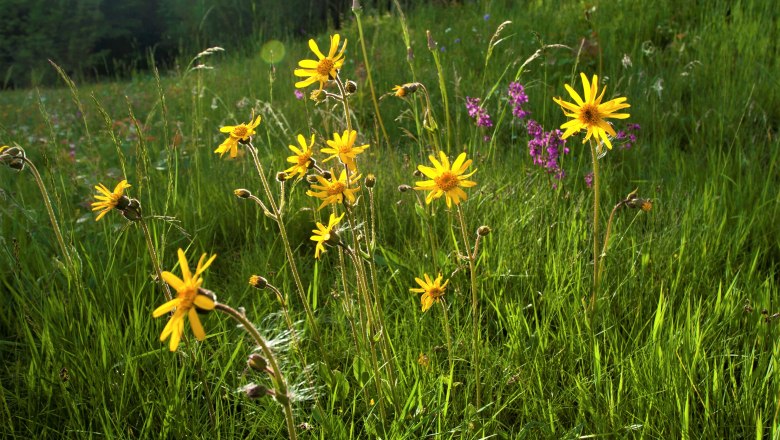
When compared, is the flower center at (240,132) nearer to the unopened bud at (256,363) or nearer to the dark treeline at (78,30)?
the unopened bud at (256,363)

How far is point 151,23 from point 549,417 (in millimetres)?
18950

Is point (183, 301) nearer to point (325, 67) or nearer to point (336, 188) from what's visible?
point (336, 188)

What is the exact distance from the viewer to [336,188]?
1.31 meters

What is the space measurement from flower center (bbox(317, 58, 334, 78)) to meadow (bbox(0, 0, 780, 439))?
0.20 ft

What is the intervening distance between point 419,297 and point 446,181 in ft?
2.25

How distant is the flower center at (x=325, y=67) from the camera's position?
4.52 feet

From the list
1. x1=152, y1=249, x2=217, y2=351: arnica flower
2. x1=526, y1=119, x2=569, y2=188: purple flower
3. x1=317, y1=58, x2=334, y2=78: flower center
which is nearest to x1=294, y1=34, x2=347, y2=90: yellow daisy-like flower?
x1=317, y1=58, x2=334, y2=78: flower center

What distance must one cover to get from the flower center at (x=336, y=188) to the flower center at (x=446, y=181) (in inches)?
8.3

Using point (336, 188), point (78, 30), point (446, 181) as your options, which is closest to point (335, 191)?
point (336, 188)

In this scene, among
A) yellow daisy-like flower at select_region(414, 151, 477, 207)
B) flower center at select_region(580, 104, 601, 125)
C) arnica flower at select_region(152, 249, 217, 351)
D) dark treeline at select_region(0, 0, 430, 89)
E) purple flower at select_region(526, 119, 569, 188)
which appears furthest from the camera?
dark treeline at select_region(0, 0, 430, 89)

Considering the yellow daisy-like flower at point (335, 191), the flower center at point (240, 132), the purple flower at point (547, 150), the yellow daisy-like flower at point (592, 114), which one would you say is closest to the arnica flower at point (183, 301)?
the yellow daisy-like flower at point (335, 191)

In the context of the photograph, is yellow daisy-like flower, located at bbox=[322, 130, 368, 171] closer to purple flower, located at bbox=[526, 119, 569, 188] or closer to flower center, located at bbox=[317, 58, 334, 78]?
flower center, located at bbox=[317, 58, 334, 78]

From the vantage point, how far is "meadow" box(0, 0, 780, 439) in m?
1.34

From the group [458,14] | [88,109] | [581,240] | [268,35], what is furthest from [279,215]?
[268,35]
